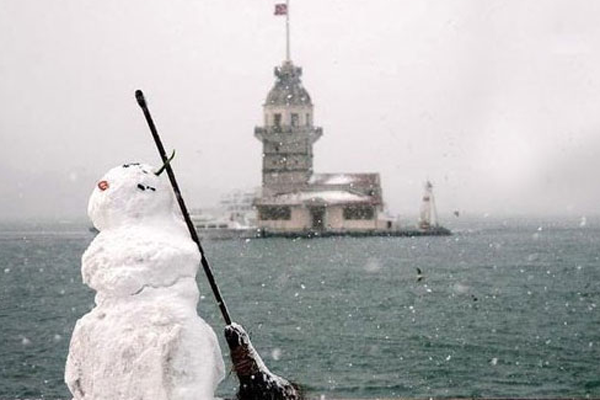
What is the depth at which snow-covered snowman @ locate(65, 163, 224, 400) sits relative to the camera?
4680 mm

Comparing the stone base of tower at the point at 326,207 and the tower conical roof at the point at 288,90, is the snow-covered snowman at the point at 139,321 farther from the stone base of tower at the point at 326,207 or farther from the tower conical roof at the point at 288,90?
the tower conical roof at the point at 288,90

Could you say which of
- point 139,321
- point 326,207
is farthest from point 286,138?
point 139,321

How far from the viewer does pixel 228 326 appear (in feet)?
17.2

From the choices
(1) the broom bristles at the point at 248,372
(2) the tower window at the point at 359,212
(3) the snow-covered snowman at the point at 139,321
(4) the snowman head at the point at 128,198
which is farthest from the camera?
(2) the tower window at the point at 359,212

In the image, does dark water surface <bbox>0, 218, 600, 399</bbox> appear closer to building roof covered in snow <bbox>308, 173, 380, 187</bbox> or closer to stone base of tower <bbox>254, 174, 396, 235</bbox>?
stone base of tower <bbox>254, 174, 396, 235</bbox>

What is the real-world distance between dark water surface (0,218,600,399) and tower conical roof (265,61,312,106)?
70.5ft

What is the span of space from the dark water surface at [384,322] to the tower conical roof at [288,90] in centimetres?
2149

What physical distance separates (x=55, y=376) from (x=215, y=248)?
56.6 m

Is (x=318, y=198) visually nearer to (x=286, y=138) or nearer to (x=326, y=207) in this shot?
(x=326, y=207)

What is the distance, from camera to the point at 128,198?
4926 mm

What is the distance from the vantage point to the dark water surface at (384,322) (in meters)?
19.7

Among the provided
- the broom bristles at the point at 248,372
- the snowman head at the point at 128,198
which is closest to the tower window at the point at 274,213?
the broom bristles at the point at 248,372

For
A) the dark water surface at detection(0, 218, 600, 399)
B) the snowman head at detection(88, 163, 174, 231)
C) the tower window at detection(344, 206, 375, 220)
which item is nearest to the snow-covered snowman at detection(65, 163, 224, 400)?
the snowman head at detection(88, 163, 174, 231)

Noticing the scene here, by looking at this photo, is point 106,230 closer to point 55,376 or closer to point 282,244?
point 55,376
